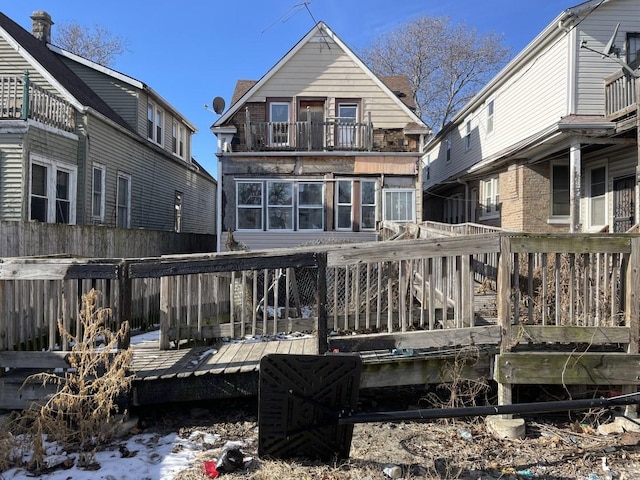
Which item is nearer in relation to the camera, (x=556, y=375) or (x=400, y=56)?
(x=556, y=375)

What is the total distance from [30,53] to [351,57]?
33.7 feet

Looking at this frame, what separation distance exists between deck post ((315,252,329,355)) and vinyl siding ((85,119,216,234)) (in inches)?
476

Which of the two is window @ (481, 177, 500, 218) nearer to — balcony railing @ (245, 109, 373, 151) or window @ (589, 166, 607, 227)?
window @ (589, 166, 607, 227)

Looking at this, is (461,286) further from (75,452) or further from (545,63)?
(545,63)

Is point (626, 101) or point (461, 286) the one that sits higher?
point (626, 101)

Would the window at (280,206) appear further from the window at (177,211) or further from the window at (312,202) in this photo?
the window at (177,211)

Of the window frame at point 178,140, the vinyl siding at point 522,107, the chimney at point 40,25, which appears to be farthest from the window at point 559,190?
the chimney at point 40,25

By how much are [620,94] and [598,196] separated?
322cm

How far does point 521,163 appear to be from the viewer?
14.4 m

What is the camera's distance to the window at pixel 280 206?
15.8 metres

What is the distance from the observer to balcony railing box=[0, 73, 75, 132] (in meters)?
11.5

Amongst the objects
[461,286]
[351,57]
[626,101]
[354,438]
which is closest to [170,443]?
[354,438]

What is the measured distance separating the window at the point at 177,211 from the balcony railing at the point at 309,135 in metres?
8.17

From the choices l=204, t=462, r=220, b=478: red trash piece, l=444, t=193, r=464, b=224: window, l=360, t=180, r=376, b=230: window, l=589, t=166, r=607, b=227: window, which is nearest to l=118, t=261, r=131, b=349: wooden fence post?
l=204, t=462, r=220, b=478: red trash piece
